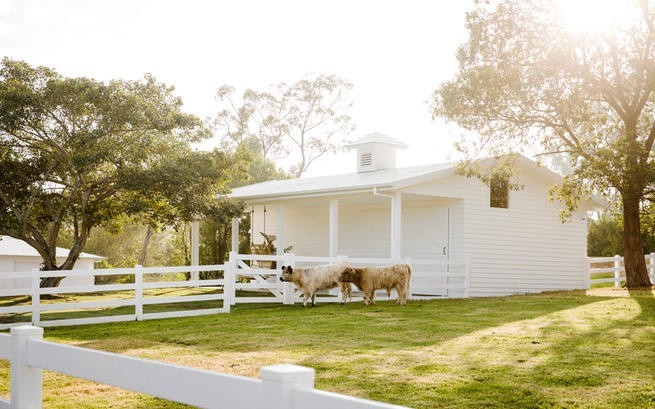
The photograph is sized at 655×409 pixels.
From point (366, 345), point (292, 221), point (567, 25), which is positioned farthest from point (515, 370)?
point (292, 221)

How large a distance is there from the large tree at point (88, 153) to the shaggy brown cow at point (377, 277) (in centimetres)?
694

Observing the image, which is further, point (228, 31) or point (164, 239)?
point (164, 239)

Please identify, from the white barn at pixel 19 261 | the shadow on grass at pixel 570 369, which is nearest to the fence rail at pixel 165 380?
the shadow on grass at pixel 570 369

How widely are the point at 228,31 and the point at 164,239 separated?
138 ft

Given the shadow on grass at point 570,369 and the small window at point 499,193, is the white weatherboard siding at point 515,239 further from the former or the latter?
the shadow on grass at point 570,369

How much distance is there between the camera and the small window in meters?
21.8

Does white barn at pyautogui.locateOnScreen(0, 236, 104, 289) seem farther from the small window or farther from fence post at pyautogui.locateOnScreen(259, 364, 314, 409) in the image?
fence post at pyautogui.locateOnScreen(259, 364, 314, 409)

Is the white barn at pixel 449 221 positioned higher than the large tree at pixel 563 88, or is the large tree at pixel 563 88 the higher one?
the large tree at pixel 563 88

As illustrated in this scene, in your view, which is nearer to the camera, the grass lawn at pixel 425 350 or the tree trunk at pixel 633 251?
the grass lawn at pixel 425 350

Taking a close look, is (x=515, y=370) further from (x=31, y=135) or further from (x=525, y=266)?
(x=31, y=135)

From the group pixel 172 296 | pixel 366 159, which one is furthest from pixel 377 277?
pixel 366 159

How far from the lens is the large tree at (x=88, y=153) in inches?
810

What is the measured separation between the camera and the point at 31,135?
21.6m

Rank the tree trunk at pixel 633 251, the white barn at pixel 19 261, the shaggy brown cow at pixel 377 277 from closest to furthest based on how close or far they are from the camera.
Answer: the shaggy brown cow at pixel 377 277 → the tree trunk at pixel 633 251 → the white barn at pixel 19 261
